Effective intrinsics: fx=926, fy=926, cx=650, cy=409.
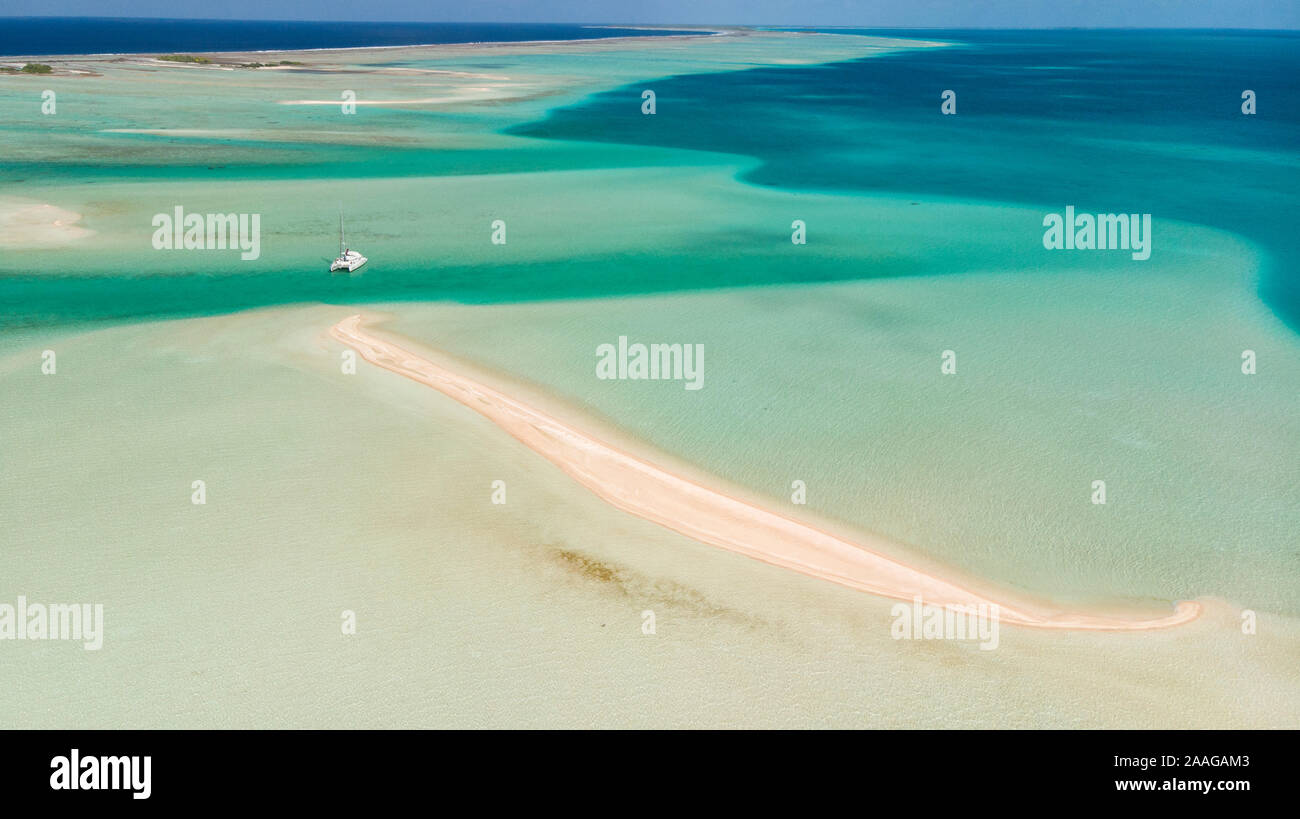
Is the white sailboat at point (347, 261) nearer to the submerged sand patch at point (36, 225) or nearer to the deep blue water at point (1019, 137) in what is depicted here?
the submerged sand patch at point (36, 225)

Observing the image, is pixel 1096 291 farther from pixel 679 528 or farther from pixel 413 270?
pixel 413 270

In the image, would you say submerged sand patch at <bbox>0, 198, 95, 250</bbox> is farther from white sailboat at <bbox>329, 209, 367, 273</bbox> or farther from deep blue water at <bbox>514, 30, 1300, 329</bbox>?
deep blue water at <bbox>514, 30, 1300, 329</bbox>

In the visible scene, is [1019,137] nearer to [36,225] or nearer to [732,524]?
[732,524]

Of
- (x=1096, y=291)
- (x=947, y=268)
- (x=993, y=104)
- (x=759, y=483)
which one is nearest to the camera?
(x=759, y=483)

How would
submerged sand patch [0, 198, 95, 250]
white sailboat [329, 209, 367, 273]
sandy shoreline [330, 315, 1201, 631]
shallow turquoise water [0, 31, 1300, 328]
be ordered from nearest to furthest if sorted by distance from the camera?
sandy shoreline [330, 315, 1201, 631] < shallow turquoise water [0, 31, 1300, 328] < white sailboat [329, 209, 367, 273] < submerged sand patch [0, 198, 95, 250]

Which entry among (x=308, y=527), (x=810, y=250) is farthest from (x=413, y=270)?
(x=308, y=527)

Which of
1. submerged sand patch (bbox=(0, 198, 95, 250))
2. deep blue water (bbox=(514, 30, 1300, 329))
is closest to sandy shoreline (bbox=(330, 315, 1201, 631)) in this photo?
deep blue water (bbox=(514, 30, 1300, 329))
